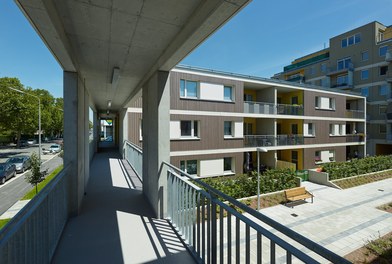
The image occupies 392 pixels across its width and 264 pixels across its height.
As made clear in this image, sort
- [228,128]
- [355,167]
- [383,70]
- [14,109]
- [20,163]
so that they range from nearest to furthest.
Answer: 1. [228,128]
2. [355,167]
3. [20,163]
4. [383,70]
5. [14,109]

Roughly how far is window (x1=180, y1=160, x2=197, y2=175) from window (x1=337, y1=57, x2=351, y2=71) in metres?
23.7

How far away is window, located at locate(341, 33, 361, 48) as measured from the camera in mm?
23344

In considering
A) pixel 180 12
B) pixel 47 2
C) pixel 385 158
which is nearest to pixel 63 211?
pixel 47 2

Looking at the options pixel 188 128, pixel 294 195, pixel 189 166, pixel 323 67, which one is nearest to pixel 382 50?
pixel 323 67

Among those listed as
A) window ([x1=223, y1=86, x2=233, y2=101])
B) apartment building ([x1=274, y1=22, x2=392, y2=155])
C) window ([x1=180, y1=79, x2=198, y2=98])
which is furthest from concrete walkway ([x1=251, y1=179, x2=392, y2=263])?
apartment building ([x1=274, y1=22, x2=392, y2=155])

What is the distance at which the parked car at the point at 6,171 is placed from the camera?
1526cm

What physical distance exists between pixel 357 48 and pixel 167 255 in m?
30.6

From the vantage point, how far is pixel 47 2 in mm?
1979

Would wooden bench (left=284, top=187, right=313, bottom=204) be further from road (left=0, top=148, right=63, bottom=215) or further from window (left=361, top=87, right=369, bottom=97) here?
window (left=361, top=87, right=369, bottom=97)

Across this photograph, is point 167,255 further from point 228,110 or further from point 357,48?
point 357,48

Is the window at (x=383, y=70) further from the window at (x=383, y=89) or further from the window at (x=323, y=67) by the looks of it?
the window at (x=323, y=67)

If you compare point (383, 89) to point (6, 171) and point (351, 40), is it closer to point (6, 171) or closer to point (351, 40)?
point (351, 40)

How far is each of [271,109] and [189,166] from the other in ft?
25.6

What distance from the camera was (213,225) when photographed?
217 centimetres
